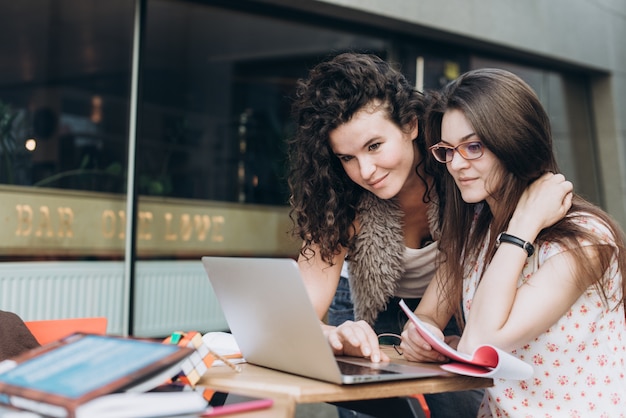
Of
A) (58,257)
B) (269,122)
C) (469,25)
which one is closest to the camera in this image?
(58,257)

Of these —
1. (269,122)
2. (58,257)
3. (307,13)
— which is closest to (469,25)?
(307,13)

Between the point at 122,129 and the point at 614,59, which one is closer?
the point at 122,129

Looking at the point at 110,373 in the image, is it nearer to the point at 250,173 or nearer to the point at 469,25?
the point at 250,173

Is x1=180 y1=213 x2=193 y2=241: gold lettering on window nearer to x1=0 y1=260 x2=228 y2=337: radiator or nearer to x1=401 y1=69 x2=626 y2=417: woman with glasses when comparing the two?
x1=0 y1=260 x2=228 y2=337: radiator

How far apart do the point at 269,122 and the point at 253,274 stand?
3903mm

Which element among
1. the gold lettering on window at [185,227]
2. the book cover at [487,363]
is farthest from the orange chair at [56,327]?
the gold lettering on window at [185,227]

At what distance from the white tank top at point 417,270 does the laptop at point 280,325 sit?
0.72 metres

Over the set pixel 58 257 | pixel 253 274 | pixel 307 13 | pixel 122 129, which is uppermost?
pixel 307 13

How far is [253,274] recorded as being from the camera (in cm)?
120

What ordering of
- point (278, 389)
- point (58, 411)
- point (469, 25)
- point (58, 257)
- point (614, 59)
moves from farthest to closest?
point (614, 59), point (469, 25), point (58, 257), point (278, 389), point (58, 411)

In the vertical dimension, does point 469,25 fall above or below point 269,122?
above

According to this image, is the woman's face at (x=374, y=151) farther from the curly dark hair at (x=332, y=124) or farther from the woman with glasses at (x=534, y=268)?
the woman with glasses at (x=534, y=268)

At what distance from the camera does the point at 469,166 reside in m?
1.48

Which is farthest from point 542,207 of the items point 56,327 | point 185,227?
point 185,227
